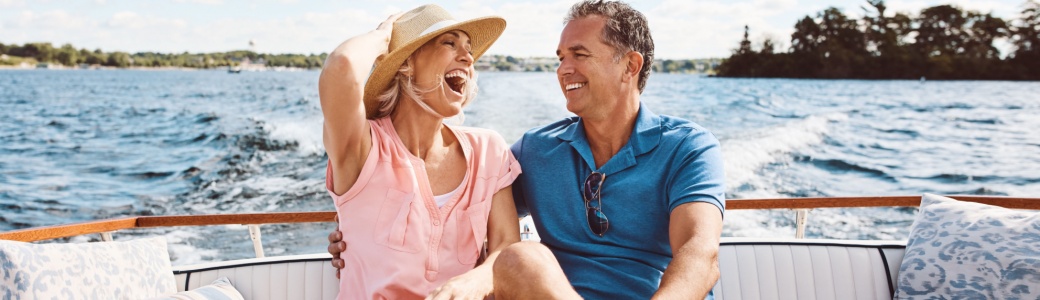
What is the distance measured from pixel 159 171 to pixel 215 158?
2.86 ft

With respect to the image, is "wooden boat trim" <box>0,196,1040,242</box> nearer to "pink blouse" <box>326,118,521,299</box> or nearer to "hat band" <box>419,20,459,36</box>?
"pink blouse" <box>326,118,521,299</box>

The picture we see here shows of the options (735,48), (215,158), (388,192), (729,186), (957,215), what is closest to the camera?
(388,192)

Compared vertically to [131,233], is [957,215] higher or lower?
higher

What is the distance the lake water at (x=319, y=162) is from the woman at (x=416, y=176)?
3.85 meters

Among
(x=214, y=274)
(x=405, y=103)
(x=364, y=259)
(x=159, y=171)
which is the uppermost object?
(x=405, y=103)

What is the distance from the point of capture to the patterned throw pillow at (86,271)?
181 centimetres

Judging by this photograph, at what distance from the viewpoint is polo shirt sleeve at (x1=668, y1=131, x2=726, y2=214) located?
5.50 ft

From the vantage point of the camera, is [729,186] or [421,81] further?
[729,186]

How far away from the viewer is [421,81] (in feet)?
5.75

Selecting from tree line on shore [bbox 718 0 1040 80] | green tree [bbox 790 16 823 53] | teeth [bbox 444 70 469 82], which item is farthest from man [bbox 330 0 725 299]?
green tree [bbox 790 16 823 53]

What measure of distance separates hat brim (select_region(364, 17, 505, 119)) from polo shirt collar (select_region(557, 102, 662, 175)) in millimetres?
338

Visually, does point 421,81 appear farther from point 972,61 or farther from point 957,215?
point 972,61

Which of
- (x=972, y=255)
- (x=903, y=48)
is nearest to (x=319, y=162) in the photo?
(x=972, y=255)

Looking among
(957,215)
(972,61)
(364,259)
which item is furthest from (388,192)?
(972,61)
